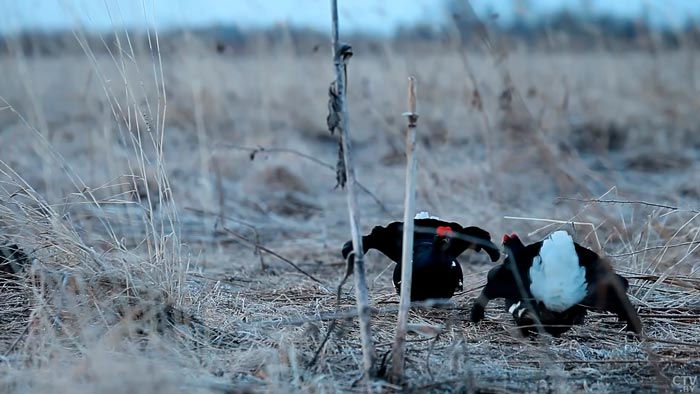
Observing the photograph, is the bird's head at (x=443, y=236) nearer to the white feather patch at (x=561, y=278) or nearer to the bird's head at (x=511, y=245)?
the bird's head at (x=511, y=245)

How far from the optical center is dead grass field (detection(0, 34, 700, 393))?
2.17 metres

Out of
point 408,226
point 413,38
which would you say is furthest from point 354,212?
point 413,38

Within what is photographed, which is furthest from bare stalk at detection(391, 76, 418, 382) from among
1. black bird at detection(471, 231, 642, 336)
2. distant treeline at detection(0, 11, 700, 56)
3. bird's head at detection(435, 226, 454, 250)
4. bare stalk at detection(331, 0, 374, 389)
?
distant treeline at detection(0, 11, 700, 56)

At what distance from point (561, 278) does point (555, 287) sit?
0.03m

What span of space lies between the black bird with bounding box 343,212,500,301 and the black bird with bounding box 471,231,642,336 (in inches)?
9.3

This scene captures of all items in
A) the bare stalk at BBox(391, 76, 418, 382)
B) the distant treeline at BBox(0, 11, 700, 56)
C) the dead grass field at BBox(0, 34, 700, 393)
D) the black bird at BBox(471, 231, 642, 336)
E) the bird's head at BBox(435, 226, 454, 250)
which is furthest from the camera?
the distant treeline at BBox(0, 11, 700, 56)

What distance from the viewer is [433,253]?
110 inches

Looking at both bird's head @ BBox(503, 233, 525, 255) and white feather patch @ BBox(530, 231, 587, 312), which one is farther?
bird's head @ BBox(503, 233, 525, 255)

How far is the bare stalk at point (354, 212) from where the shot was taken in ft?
6.49

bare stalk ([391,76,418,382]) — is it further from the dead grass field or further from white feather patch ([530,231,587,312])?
white feather patch ([530,231,587,312])

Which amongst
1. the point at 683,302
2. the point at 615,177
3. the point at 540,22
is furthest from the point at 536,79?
the point at 683,302

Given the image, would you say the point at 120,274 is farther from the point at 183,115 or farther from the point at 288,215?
the point at 183,115

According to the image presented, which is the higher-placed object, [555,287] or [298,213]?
[555,287]

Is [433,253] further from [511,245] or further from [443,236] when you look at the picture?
[511,245]
